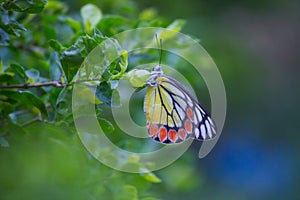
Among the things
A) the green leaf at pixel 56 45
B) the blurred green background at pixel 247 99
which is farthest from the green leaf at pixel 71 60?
the blurred green background at pixel 247 99

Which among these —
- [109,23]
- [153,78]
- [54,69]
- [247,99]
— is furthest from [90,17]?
[247,99]

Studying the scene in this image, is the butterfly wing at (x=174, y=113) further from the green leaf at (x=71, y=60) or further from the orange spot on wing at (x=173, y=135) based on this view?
the green leaf at (x=71, y=60)

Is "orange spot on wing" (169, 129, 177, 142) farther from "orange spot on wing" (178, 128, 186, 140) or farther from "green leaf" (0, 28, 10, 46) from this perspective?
"green leaf" (0, 28, 10, 46)

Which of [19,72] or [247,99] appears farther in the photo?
[247,99]

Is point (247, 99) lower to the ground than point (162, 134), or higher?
higher

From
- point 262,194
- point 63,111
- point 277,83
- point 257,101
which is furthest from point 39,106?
point 277,83

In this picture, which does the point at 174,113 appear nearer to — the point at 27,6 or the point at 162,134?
the point at 162,134
